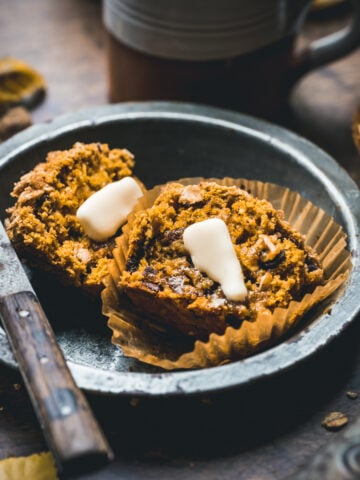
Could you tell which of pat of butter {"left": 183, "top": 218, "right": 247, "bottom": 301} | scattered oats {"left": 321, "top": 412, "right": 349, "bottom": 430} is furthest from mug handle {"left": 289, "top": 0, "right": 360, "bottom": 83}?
scattered oats {"left": 321, "top": 412, "right": 349, "bottom": 430}

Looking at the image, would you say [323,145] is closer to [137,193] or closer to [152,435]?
[137,193]

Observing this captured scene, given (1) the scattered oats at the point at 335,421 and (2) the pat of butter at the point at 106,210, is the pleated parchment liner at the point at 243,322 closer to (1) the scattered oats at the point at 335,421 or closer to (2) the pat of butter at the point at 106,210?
(2) the pat of butter at the point at 106,210

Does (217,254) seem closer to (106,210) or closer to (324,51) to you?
(106,210)

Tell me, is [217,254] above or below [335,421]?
above

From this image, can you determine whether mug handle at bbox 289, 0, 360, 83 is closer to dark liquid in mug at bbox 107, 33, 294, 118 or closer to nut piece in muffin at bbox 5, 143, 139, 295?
dark liquid in mug at bbox 107, 33, 294, 118

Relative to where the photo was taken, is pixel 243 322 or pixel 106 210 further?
pixel 106 210

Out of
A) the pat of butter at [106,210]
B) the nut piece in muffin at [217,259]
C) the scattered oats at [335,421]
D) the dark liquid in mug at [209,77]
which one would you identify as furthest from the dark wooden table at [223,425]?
the dark liquid in mug at [209,77]

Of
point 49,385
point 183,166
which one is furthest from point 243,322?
point 183,166
